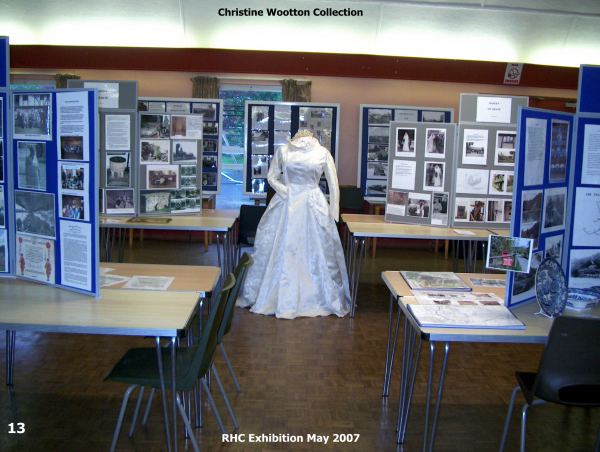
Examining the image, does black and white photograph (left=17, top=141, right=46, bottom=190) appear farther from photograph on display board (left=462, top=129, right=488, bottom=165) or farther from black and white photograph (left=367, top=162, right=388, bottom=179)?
black and white photograph (left=367, top=162, right=388, bottom=179)

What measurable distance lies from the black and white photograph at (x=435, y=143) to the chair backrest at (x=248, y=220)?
1.86 metres

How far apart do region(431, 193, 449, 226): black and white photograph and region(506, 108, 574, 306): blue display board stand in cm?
231

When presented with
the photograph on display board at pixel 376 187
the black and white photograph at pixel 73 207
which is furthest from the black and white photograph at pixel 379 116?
the black and white photograph at pixel 73 207

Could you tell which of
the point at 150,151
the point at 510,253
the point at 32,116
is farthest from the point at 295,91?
the point at 510,253

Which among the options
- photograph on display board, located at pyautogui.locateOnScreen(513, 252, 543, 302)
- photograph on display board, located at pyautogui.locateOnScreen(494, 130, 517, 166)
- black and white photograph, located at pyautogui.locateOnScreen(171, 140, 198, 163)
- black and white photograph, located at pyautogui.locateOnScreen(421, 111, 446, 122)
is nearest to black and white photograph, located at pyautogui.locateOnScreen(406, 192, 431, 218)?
photograph on display board, located at pyautogui.locateOnScreen(494, 130, 517, 166)

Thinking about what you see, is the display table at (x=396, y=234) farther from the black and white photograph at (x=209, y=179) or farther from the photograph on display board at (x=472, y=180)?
the black and white photograph at (x=209, y=179)

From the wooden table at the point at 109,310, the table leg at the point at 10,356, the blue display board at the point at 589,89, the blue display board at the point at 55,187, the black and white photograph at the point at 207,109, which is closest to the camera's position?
the wooden table at the point at 109,310

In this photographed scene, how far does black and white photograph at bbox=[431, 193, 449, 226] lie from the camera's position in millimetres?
5738

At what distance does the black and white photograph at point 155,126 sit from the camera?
236 inches

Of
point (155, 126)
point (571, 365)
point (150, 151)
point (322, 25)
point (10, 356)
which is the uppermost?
point (322, 25)

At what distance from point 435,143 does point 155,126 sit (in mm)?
2704

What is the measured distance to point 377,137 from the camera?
8.72 m

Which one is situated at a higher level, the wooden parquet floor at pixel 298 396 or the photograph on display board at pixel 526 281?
the photograph on display board at pixel 526 281

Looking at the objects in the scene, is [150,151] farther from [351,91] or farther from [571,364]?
[571,364]
